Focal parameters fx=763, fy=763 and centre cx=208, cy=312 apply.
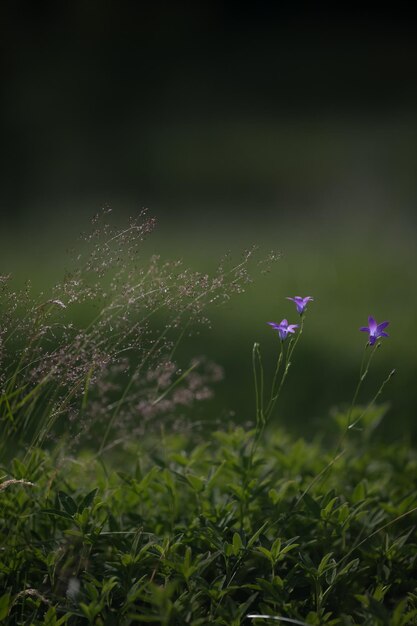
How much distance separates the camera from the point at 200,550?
1927mm

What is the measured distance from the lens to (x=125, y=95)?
9.28m

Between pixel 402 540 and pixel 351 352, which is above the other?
pixel 402 540

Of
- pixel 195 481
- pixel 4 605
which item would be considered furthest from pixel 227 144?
pixel 4 605

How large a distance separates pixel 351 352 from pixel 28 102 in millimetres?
5551

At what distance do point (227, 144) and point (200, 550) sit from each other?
7559 mm

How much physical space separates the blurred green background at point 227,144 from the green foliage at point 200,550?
2584 millimetres

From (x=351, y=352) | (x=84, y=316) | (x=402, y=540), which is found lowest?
(x=351, y=352)

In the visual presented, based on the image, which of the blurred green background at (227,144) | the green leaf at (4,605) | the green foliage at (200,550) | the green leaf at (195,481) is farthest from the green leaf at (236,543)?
Result: the blurred green background at (227,144)

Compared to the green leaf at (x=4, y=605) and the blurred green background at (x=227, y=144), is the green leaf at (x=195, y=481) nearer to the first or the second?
the green leaf at (x=4, y=605)

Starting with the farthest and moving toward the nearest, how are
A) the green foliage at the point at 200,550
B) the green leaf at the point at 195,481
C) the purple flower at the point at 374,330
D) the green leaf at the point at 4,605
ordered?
the green leaf at the point at 195,481
the purple flower at the point at 374,330
the green foliage at the point at 200,550
the green leaf at the point at 4,605

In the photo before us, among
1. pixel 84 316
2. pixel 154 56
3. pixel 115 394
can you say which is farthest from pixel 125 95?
pixel 115 394

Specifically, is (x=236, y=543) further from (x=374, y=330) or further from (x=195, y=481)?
(x=374, y=330)

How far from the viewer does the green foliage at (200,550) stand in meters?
1.69

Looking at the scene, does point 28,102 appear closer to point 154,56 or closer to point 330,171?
point 154,56
